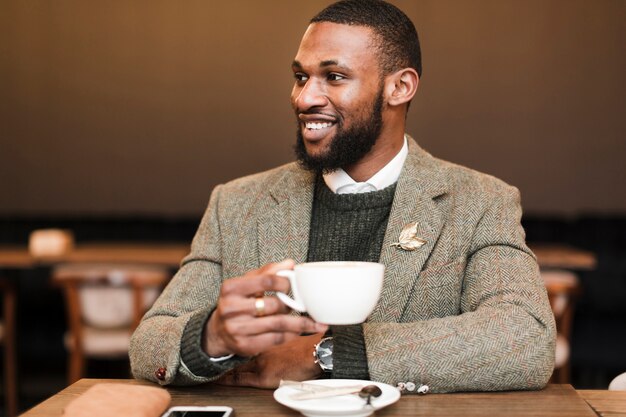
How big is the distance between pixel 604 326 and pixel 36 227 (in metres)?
3.75

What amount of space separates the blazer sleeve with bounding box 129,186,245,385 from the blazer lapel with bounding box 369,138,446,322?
1.20ft

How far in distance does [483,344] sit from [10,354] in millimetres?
3278

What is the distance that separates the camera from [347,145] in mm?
1728

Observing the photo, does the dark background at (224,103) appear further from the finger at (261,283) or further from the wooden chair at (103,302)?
the finger at (261,283)

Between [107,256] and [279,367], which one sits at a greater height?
[279,367]

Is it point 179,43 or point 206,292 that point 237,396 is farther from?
point 179,43

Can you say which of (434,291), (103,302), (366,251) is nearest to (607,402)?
(434,291)

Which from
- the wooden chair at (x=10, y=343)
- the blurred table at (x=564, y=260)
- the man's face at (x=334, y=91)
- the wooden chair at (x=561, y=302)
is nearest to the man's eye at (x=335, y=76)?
the man's face at (x=334, y=91)

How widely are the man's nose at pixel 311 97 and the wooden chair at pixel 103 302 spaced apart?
185cm

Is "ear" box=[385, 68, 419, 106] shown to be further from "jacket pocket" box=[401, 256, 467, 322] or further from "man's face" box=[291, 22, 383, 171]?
"jacket pocket" box=[401, 256, 467, 322]

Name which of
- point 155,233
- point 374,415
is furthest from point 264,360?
point 155,233

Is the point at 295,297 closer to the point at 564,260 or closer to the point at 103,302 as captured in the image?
the point at 103,302

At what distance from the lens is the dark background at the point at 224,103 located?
511 cm

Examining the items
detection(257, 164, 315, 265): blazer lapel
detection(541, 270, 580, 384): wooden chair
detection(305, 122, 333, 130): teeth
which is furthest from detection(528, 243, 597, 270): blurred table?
detection(305, 122, 333, 130): teeth
